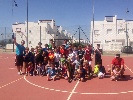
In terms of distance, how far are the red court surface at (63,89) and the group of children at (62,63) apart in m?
0.47

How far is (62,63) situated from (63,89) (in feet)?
8.53

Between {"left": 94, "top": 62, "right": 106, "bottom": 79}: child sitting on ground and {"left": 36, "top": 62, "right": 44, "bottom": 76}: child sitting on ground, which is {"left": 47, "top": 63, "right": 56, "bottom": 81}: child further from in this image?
{"left": 94, "top": 62, "right": 106, "bottom": 79}: child sitting on ground

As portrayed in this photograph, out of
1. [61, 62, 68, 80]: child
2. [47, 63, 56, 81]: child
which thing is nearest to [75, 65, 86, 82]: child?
[61, 62, 68, 80]: child

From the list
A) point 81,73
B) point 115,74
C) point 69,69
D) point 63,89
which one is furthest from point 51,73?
point 115,74

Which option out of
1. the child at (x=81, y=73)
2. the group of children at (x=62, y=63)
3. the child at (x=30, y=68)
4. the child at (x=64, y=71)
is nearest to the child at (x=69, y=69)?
the group of children at (x=62, y=63)

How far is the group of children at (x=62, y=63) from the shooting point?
10836mm

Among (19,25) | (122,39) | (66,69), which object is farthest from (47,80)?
(19,25)

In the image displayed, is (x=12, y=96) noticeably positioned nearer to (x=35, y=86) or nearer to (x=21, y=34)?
(x=35, y=86)

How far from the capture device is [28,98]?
7691 millimetres

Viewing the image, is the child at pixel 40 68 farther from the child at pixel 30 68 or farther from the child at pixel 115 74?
the child at pixel 115 74

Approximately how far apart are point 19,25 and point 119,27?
1018 inches

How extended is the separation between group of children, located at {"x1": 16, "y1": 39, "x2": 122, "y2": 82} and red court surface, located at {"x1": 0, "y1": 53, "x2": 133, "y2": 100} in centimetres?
47

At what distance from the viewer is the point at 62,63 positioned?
11.4m

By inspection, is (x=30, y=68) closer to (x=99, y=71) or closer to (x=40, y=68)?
(x=40, y=68)
